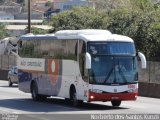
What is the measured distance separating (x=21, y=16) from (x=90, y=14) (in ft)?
424

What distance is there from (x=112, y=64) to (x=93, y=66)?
784mm

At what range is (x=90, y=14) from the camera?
62.0 meters

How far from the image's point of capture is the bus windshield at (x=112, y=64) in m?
25.2

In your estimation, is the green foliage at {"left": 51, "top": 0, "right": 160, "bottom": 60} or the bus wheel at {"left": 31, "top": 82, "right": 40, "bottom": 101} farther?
the green foliage at {"left": 51, "top": 0, "right": 160, "bottom": 60}

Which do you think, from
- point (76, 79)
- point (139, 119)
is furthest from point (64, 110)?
point (139, 119)

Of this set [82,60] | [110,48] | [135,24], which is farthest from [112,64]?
[135,24]

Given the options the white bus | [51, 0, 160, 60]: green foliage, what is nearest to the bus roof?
the white bus

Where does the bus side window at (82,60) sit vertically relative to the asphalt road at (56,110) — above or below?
above

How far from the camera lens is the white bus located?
25.1 metres

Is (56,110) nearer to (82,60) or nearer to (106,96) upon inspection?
(106,96)

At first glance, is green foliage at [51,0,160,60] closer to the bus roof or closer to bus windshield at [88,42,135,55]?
the bus roof

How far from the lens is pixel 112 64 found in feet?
83.3

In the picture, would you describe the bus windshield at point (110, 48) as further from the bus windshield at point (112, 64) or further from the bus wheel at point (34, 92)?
the bus wheel at point (34, 92)

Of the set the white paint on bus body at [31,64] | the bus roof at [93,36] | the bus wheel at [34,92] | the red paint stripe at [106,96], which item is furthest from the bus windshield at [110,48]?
the bus wheel at [34,92]
